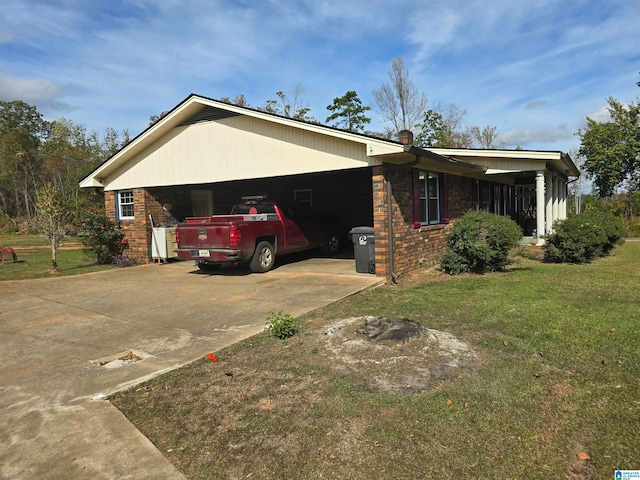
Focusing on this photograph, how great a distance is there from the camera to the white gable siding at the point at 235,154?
9.46 meters

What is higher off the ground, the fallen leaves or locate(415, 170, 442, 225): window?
locate(415, 170, 442, 225): window

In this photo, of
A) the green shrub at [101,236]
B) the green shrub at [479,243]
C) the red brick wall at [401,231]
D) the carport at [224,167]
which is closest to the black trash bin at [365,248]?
the red brick wall at [401,231]

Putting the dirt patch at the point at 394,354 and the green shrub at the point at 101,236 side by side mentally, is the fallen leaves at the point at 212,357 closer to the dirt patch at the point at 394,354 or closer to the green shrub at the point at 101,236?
the dirt patch at the point at 394,354

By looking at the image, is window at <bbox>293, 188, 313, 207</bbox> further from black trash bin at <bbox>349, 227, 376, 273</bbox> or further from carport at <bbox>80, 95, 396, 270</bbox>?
black trash bin at <bbox>349, 227, 376, 273</bbox>

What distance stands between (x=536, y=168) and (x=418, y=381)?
39.1 feet

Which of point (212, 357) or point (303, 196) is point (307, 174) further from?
point (212, 357)

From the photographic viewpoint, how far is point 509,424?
9.89 ft

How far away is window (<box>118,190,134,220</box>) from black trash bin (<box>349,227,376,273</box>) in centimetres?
842

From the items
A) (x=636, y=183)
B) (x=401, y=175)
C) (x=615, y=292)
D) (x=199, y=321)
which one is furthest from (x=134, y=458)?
(x=636, y=183)

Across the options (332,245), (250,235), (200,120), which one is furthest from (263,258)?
(200,120)

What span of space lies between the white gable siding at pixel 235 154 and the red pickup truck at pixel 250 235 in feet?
3.80

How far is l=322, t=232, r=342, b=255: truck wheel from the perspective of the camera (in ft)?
46.0

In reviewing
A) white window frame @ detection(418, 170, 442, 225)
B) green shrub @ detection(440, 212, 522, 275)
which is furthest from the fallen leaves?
white window frame @ detection(418, 170, 442, 225)

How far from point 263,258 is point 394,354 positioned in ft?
22.7
